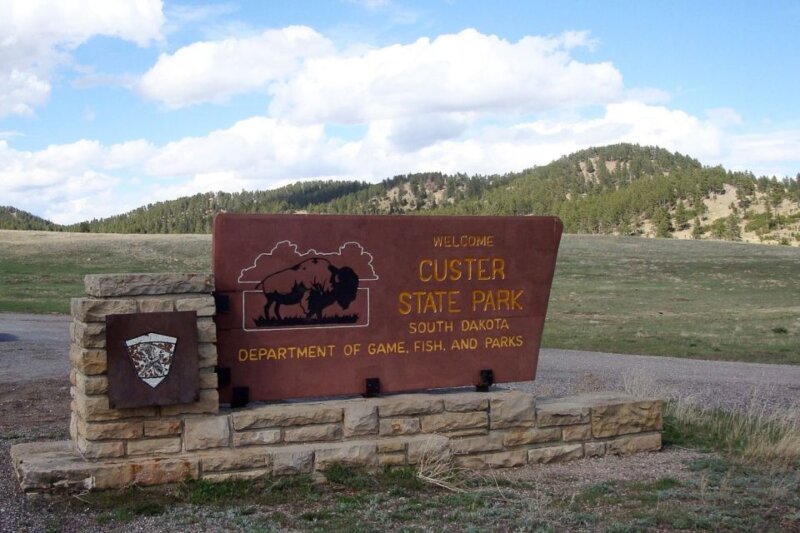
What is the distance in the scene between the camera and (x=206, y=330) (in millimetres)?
7547

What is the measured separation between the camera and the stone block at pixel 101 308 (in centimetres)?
714

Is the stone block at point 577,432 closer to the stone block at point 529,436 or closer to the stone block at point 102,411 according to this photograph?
the stone block at point 529,436

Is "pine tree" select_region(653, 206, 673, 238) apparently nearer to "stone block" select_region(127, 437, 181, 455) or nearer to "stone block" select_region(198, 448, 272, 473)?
"stone block" select_region(198, 448, 272, 473)

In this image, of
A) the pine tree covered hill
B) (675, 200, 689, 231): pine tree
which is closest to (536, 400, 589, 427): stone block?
the pine tree covered hill

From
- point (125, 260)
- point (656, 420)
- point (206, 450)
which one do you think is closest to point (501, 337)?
point (656, 420)

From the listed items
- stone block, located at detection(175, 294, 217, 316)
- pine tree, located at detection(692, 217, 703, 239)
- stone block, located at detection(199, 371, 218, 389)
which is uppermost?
pine tree, located at detection(692, 217, 703, 239)

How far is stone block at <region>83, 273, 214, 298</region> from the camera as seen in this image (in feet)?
23.6

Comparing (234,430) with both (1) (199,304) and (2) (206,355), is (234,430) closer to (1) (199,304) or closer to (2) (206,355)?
(2) (206,355)

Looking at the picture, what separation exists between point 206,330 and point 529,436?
129 inches

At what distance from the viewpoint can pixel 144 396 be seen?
7.20 metres

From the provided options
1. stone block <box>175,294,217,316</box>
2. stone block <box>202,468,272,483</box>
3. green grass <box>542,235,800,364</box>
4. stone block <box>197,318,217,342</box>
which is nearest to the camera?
stone block <box>202,468,272,483</box>

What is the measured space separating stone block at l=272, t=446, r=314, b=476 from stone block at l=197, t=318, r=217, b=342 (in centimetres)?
112

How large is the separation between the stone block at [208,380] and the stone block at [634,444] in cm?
403

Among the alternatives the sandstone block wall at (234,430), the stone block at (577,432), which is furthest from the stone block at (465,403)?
the stone block at (577,432)
